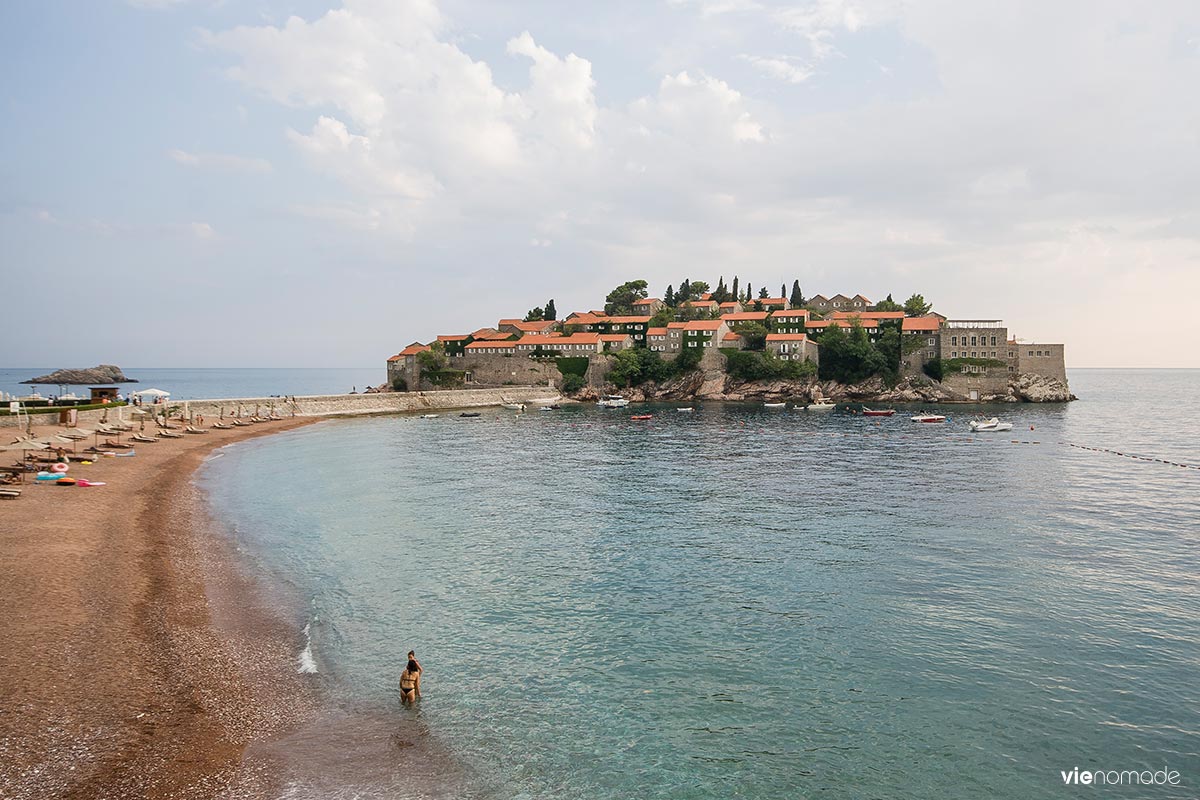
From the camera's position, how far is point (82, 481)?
3600 centimetres

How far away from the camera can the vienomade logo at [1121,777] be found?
12.6m

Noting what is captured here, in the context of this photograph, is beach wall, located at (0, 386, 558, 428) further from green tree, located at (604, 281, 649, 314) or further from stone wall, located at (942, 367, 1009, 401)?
stone wall, located at (942, 367, 1009, 401)

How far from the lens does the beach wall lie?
6393 centimetres

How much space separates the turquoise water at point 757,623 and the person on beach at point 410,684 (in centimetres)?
45

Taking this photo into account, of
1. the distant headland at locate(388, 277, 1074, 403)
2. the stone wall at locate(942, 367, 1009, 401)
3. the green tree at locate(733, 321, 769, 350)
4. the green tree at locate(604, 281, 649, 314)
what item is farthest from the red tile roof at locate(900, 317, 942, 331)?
the green tree at locate(604, 281, 649, 314)

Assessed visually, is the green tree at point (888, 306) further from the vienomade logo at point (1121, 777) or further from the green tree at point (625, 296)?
the vienomade logo at point (1121, 777)

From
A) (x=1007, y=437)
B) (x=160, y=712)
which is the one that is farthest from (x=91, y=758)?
(x=1007, y=437)

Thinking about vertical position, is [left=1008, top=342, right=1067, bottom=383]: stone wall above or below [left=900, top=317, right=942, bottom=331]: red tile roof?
below

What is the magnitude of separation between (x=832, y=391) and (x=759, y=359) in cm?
1591

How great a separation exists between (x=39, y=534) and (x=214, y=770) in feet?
64.3

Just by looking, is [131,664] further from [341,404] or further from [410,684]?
[341,404]

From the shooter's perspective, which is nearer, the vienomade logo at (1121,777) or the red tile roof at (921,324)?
the vienomade logo at (1121,777)

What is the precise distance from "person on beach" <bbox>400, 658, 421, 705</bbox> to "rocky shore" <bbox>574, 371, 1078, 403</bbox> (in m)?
116

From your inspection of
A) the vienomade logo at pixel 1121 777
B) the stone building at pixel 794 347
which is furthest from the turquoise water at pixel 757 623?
the stone building at pixel 794 347
